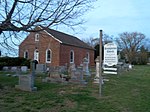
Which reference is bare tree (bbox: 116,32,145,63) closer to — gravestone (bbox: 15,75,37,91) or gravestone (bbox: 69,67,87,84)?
gravestone (bbox: 69,67,87,84)

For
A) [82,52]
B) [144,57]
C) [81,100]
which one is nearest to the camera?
[81,100]

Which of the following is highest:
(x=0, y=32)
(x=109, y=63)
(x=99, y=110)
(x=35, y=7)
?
(x=35, y=7)

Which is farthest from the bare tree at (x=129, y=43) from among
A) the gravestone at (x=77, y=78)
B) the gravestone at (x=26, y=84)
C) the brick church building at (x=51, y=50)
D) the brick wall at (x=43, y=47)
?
the gravestone at (x=26, y=84)

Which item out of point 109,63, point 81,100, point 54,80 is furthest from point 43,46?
point 81,100

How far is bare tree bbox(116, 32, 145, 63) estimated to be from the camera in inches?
3354

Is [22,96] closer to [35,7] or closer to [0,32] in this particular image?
[0,32]

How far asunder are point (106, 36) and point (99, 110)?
73169 millimetres

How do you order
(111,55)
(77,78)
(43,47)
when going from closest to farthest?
1. (111,55)
2. (77,78)
3. (43,47)

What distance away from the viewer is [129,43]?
282ft

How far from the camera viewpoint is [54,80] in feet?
59.2

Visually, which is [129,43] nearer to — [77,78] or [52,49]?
[52,49]

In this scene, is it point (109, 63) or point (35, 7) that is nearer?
point (35, 7)

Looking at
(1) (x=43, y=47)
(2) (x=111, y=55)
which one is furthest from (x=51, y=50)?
(2) (x=111, y=55)

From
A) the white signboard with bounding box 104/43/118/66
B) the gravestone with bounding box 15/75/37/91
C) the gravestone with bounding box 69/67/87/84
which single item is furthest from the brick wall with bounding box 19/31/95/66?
the white signboard with bounding box 104/43/118/66
